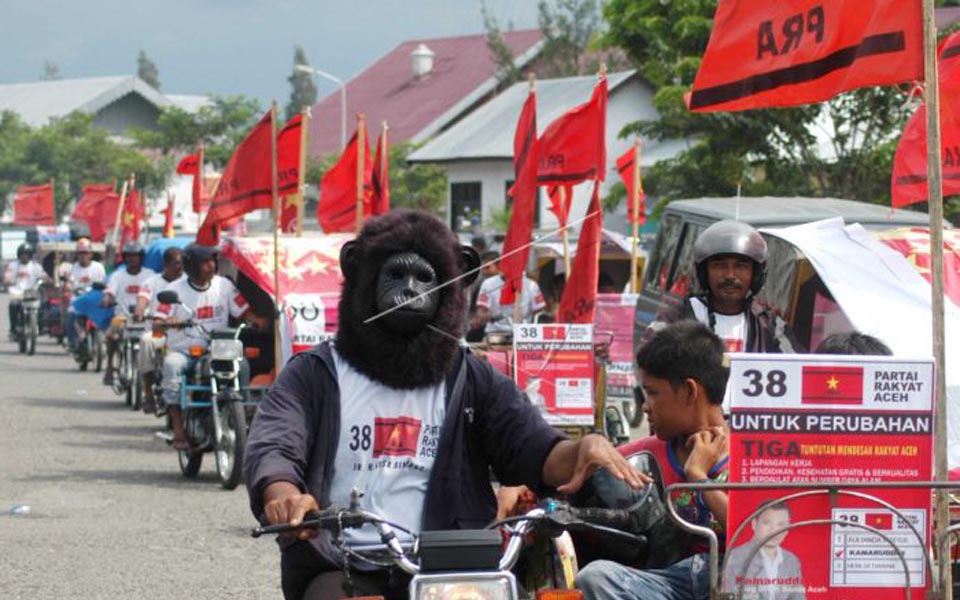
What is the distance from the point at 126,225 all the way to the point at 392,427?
34.3 metres

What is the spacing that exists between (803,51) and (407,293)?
221cm

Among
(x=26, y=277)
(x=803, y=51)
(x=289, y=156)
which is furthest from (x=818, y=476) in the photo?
(x=26, y=277)

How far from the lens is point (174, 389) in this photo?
14.7 meters

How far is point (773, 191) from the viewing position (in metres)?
26.6

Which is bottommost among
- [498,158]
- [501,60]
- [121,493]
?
[121,493]

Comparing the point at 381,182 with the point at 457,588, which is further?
the point at 381,182

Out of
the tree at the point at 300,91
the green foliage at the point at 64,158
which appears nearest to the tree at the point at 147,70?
the tree at the point at 300,91

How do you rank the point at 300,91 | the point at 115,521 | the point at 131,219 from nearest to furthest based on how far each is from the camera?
the point at 115,521
the point at 131,219
the point at 300,91

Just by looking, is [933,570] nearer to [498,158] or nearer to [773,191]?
[773,191]

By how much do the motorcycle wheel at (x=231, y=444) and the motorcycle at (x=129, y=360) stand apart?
258 inches

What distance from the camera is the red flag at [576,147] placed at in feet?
52.0

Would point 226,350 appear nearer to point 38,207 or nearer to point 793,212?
point 793,212

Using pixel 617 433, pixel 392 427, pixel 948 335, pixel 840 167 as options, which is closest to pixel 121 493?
pixel 617 433

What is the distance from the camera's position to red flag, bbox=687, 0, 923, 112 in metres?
6.26
